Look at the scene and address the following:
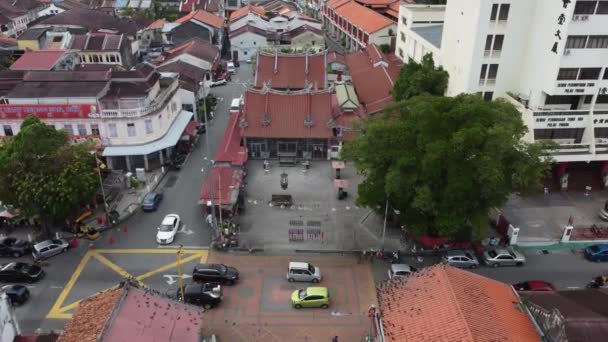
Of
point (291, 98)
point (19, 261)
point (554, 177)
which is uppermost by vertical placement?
point (291, 98)

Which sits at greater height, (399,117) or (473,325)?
(399,117)

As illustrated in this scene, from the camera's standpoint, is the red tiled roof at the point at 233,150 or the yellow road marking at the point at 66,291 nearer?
the yellow road marking at the point at 66,291

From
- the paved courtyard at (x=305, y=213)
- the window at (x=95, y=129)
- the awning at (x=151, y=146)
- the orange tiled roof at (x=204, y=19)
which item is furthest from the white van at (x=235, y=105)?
the orange tiled roof at (x=204, y=19)

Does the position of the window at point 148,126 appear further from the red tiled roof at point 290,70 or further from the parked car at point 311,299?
the parked car at point 311,299

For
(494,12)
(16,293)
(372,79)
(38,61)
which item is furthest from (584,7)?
(38,61)

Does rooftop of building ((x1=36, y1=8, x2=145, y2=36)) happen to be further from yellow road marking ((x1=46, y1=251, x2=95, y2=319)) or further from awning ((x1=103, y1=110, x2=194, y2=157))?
yellow road marking ((x1=46, y1=251, x2=95, y2=319))

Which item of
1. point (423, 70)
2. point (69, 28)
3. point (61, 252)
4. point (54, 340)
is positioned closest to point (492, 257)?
point (423, 70)

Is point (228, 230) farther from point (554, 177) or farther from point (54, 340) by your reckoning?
point (554, 177)

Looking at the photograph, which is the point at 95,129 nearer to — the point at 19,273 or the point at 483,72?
the point at 19,273
